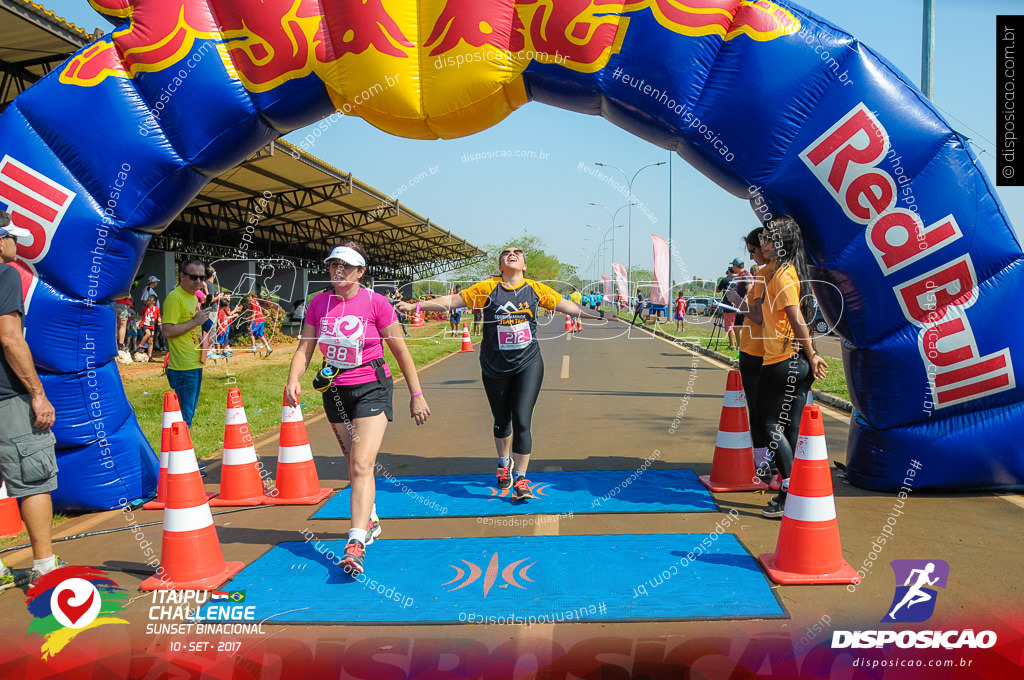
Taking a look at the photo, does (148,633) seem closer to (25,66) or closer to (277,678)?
(277,678)

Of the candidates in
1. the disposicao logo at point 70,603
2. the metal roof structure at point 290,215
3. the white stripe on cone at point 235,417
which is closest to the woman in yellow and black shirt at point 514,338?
the white stripe on cone at point 235,417

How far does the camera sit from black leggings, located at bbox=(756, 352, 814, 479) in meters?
4.78

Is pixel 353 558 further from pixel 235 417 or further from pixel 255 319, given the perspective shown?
pixel 255 319

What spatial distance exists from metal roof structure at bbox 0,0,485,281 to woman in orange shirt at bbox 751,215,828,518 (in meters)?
6.40

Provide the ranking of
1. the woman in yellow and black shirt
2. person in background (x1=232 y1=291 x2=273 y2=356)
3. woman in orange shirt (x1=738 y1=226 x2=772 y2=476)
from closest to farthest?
woman in orange shirt (x1=738 y1=226 x2=772 y2=476), the woman in yellow and black shirt, person in background (x1=232 y1=291 x2=273 y2=356)

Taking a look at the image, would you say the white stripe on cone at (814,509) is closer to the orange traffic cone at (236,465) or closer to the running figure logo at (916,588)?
the running figure logo at (916,588)

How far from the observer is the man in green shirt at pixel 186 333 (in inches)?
237

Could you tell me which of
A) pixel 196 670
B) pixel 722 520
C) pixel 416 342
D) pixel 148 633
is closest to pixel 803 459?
pixel 722 520

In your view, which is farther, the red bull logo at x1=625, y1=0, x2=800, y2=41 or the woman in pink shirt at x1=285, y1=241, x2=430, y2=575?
the red bull logo at x1=625, y1=0, x2=800, y2=41

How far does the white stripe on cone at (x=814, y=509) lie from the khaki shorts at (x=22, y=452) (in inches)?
171

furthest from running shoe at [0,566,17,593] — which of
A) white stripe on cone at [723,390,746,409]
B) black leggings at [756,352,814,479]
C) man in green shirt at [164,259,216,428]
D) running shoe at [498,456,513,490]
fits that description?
white stripe on cone at [723,390,746,409]

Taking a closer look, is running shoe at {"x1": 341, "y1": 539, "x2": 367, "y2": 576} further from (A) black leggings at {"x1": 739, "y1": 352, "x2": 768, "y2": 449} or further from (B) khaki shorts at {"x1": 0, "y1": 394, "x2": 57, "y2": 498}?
(A) black leggings at {"x1": 739, "y1": 352, "x2": 768, "y2": 449}

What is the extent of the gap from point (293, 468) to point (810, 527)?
3.93 meters

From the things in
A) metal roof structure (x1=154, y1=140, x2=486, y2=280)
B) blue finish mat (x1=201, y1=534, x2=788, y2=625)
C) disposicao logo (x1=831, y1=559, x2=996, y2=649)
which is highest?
metal roof structure (x1=154, y1=140, x2=486, y2=280)
